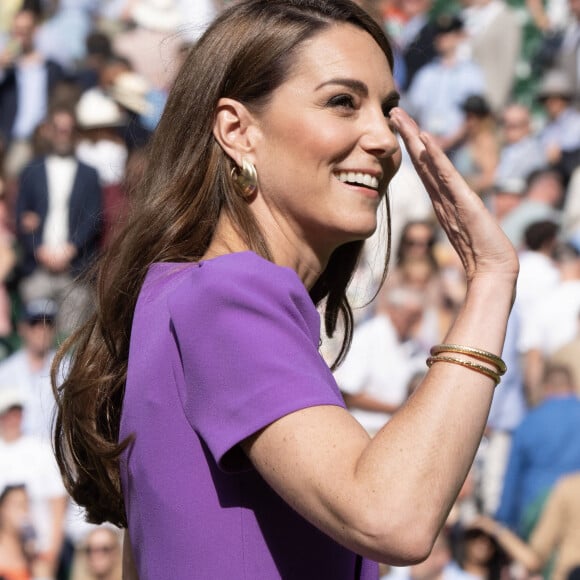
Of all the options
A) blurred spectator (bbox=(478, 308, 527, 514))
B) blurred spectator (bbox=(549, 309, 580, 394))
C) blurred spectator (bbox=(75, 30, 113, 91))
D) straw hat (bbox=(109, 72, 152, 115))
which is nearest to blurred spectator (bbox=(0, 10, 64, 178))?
blurred spectator (bbox=(75, 30, 113, 91))

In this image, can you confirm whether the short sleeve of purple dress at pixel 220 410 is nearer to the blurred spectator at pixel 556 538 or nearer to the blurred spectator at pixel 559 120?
the blurred spectator at pixel 556 538

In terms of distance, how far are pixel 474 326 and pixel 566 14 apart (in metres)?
7.98

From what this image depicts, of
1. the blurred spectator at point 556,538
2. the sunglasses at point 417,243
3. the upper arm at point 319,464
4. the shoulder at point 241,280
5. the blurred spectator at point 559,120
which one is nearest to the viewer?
the upper arm at point 319,464

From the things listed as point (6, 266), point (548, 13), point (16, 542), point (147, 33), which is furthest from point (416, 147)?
point (548, 13)

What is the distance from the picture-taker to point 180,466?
1.68 metres

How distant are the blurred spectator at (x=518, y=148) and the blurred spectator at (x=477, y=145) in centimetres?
6

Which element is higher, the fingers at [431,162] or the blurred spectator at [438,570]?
the fingers at [431,162]

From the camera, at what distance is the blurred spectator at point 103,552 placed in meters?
5.58

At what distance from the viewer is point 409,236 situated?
688cm

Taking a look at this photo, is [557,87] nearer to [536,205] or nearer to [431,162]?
[536,205]

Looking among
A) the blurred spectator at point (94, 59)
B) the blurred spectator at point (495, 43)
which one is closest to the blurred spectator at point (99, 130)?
the blurred spectator at point (94, 59)

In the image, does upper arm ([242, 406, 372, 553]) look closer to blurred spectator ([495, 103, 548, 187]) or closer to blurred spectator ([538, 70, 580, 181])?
blurred spectator ([538, 70, 580, 181])

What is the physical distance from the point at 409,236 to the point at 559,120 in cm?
179

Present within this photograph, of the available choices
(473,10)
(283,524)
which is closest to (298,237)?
(283,524)
